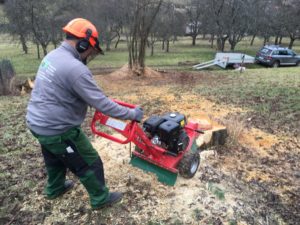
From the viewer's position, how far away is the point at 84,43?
8.66 feet

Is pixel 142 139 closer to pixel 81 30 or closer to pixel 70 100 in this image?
pixel 70 100

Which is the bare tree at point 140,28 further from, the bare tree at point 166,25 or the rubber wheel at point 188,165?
the bare tree at point 166,25

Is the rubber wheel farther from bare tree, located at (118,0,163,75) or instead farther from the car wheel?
the car wheel

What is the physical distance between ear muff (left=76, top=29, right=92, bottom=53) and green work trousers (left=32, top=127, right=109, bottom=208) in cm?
74

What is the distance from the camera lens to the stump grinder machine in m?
3.32

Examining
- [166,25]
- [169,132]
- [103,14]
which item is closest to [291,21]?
[166,25]

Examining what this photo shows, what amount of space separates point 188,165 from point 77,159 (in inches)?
57.7

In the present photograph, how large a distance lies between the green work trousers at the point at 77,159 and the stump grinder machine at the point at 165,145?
0.37 meters

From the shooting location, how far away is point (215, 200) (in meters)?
3.49

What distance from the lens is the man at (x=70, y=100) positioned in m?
2.55

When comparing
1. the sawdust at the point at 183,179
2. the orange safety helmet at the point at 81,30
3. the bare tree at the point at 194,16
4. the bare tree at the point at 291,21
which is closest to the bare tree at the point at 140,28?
the sawdust at the point at 183,179

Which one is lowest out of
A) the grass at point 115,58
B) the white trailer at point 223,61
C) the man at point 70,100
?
the grass at point 115,58

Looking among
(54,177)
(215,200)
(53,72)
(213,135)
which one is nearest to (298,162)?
(213,135)

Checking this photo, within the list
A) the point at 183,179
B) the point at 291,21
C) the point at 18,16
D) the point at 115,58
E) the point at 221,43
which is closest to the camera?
the point at 183,179
